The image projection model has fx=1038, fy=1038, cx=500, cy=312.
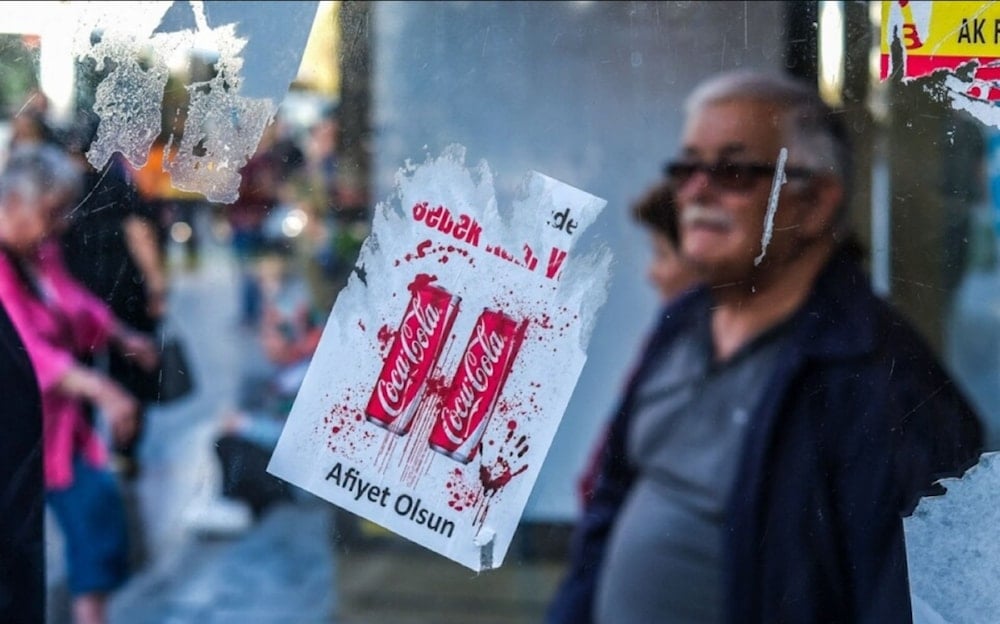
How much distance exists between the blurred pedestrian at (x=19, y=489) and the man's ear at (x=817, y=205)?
96cm

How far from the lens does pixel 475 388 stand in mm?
1195

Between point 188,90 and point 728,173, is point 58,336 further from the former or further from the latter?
point 728,173

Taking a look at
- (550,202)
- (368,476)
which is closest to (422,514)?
(368,476)

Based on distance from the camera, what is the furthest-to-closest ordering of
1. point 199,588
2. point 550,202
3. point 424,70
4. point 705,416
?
point 199,588 < point 705,416 < point 424,70 < point 550,202

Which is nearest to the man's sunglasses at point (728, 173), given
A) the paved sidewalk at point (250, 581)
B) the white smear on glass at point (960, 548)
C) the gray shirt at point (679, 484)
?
the gray shirt at point (679, 484)

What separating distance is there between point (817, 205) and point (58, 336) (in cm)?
140

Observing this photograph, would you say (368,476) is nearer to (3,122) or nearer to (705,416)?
(3,122)

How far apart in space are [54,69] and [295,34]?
280mm

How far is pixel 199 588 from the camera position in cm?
345

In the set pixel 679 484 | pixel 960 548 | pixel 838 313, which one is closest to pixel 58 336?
pixel 679 484

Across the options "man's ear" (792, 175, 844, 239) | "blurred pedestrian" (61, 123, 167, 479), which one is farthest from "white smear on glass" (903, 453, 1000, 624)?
"blurred pedestrian" (61, 123, 167, 479)

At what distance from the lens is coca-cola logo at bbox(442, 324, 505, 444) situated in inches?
47.1

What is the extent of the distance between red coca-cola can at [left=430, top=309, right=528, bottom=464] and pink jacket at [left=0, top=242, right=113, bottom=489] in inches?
18.9

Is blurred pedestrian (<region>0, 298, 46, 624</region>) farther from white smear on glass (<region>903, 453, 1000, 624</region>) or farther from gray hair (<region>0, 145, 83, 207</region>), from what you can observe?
white smear on glass (<region>903, 453, 1000, 624</region>)
